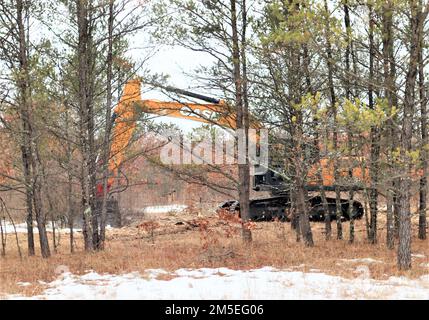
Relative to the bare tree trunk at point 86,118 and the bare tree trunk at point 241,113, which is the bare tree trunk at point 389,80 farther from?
the bare tree trunk at point 86,118

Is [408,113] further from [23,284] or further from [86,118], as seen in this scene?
[86,118]

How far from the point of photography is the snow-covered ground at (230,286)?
625 cm

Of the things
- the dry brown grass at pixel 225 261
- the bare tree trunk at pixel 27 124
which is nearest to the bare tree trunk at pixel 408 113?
the dry brown grass at pixel 225 261

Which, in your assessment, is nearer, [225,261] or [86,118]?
[225,261]

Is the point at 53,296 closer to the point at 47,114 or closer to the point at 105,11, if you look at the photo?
the point at 47,114

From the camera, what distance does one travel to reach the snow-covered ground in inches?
246

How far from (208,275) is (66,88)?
6302 millimetres

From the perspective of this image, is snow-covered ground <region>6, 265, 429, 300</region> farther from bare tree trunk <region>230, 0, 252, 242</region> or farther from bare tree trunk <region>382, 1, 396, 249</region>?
bare tree trunk <region>230, 0, 252, 242</region>

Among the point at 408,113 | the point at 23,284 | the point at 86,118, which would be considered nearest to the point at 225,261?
the point at 23,284

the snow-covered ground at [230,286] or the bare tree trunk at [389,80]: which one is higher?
the bare tree trunk at [389,80]

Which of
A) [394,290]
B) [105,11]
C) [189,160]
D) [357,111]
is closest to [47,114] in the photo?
[105,11]

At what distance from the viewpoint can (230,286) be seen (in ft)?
22.4

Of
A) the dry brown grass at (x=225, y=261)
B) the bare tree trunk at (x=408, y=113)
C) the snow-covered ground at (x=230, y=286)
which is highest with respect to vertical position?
the bare tree trunk at (x=408, y=113)
